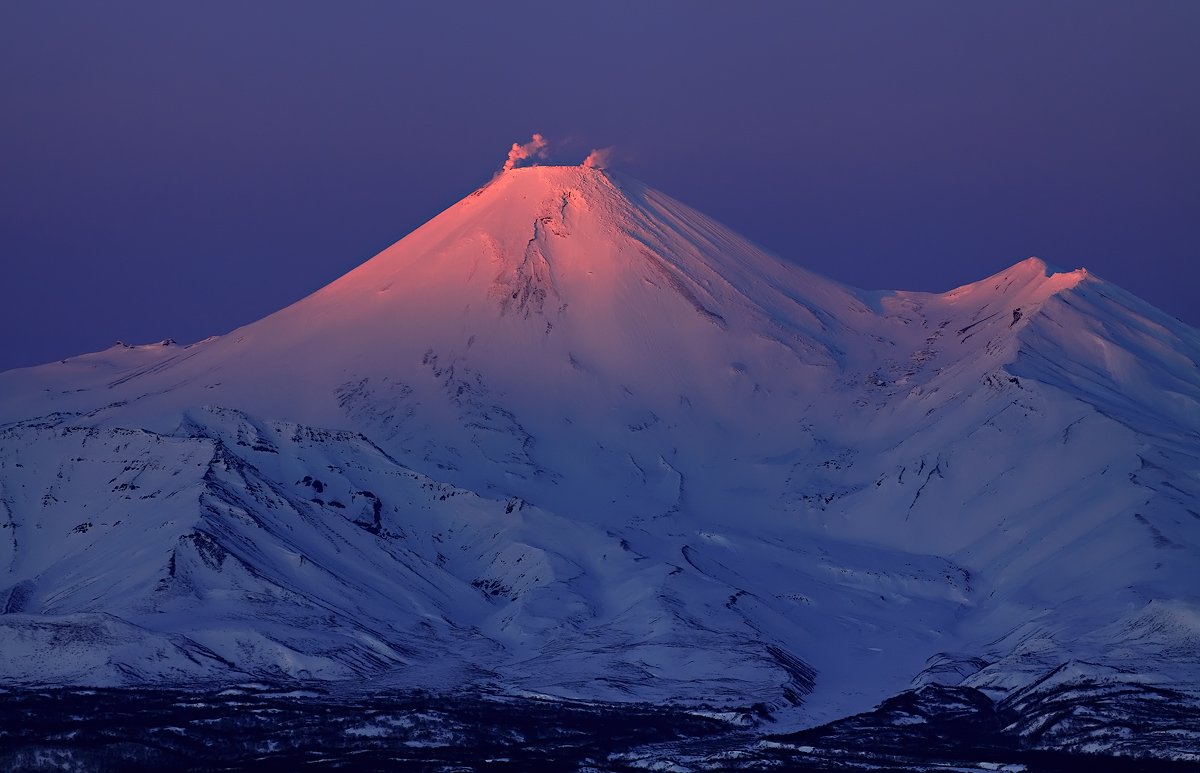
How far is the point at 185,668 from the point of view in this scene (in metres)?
114

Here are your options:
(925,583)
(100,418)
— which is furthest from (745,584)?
(100,418)

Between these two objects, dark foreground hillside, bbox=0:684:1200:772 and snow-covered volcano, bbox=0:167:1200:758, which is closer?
dark foreground hillside, bbox=0:684:1200:772

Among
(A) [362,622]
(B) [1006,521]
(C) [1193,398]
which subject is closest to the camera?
(A) [362,622]

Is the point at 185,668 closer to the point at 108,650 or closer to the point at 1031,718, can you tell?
the point at 108,650

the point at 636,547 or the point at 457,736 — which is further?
the point at 636,547

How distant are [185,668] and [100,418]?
85.9 meters

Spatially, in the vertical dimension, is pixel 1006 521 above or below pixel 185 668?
above

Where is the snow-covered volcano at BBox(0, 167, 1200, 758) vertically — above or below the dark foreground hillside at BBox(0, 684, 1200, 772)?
above

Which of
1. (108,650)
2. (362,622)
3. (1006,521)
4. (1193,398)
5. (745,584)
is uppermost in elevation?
(1193,398)

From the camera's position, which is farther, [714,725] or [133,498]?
[133,498]

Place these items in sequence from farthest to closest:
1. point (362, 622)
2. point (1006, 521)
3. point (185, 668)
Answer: point (1006, 521) < point (362, 622) < point (185, 668)

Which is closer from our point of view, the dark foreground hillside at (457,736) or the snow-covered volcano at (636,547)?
the dark foreground hillside at (457,736)

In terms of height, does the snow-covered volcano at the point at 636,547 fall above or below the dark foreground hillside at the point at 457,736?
above

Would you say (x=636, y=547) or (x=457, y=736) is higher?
(x=636, y=547)
